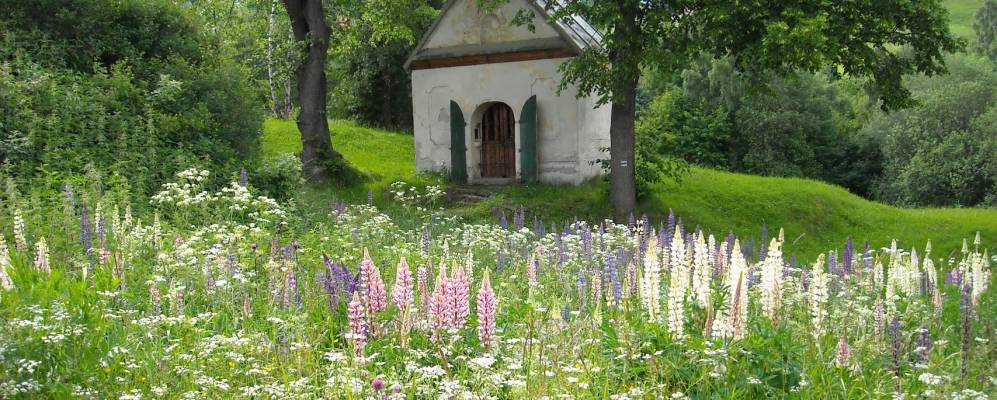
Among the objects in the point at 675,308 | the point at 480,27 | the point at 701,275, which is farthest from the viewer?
the point at 480,27

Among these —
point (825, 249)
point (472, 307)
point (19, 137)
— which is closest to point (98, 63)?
point (19, 137)

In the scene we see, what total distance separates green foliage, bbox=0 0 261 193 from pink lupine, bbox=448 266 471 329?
8233 mm

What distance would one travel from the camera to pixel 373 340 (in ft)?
18.6

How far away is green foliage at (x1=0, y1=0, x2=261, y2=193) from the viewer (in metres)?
12.6

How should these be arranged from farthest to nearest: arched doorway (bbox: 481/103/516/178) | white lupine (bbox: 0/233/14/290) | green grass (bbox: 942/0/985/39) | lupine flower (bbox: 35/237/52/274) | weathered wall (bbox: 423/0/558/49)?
green grass (bbox: 942/0/985/39)
arched doorway (bbox: 481/103/516/178)
weathered wall (bbox: 423/0/558/49)
lupine flower (bbox: 35/237/52/274)
white lupine (bbox: 0/233/14/290)

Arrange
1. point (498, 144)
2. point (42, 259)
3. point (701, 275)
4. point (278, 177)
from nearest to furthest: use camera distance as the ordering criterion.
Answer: point (701, 275), point (42, 259), point (278, 177), point (498, 144)

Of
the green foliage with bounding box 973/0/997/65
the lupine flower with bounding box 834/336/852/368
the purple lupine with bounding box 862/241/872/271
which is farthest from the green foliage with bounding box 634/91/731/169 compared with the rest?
the lupine flower with bounding box 834/336/852/368

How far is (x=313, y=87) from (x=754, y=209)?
1301 cm

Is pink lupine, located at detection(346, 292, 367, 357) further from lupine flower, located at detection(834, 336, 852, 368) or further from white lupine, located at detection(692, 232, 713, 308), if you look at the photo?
lupine flower, located at detection(834, 336, 852, 368)

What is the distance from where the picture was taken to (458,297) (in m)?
5.14

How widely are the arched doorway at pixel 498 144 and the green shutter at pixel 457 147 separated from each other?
2.89 ft

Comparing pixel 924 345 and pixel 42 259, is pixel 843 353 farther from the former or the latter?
pixel 42 259

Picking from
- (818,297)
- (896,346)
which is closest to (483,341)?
(818,297)

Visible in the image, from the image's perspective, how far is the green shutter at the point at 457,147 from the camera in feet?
81.0
